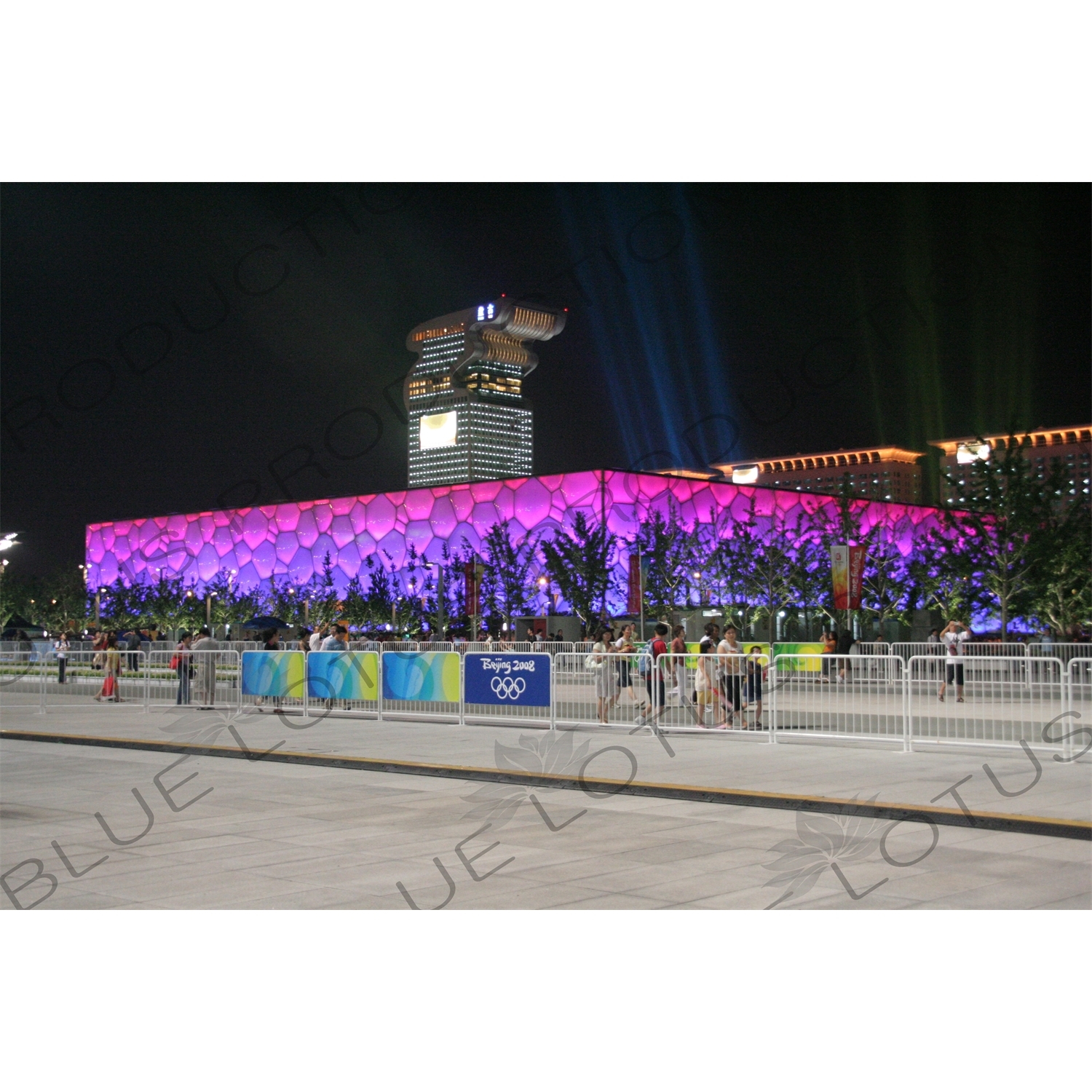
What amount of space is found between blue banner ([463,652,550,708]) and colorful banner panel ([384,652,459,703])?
30 cm

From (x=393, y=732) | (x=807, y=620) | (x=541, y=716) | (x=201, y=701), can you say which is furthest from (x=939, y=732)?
(x=807, y=620)

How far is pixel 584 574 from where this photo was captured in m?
45.0

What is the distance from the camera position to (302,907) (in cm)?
584

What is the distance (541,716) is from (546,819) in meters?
6.93

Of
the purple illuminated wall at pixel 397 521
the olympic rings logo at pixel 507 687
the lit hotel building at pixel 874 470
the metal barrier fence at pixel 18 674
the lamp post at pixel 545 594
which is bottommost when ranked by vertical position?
the metal barrier fence at pixel 18 674

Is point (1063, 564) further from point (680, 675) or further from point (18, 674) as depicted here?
point (18, 674)

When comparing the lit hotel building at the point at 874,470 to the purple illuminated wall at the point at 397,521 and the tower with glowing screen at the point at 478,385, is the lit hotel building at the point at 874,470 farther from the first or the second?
the tower with glowing screen at the point at 478,385

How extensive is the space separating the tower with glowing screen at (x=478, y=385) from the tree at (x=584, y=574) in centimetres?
10264

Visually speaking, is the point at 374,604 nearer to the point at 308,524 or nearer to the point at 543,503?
the point at 543,503

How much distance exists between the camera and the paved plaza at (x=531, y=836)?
6113mm

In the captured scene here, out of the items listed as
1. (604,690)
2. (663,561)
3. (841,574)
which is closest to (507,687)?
(604,690)

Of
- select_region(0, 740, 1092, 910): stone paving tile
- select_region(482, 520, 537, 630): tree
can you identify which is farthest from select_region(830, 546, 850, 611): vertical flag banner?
select_region(482, 520, 537, 630): tree

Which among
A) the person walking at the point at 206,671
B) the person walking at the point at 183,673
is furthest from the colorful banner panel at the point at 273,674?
the person walking at the point at 183,673

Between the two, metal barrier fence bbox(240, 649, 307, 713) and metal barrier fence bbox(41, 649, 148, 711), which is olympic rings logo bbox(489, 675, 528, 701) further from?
metal barrier fence bbox(41, 649, 148, 711)
